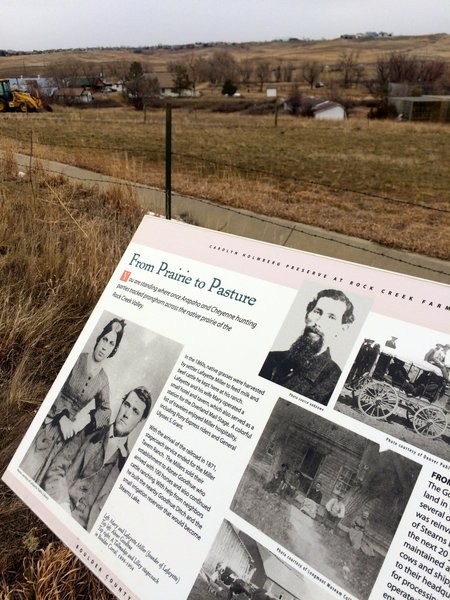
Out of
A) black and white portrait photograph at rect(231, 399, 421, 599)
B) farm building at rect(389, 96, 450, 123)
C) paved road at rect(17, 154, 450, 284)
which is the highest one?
black and white portrait photograph at rect(231, 399, 421, 599)

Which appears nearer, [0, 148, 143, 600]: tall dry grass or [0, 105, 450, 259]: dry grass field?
[0, 148, 143, 600]: tall dry grass

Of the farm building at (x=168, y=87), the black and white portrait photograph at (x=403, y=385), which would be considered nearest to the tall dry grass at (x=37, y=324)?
the black and white portrait photograph at (x=403, y=385)

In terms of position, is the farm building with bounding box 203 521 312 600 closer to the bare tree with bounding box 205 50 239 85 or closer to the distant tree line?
the distant tree line

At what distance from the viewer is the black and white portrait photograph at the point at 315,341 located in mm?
1418

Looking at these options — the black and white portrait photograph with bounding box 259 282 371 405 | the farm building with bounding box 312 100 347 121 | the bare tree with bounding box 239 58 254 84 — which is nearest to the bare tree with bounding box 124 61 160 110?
the farm building with bounding box 312 100 347 121

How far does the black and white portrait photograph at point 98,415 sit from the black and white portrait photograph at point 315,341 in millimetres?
404

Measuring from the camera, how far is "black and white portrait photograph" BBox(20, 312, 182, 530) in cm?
170

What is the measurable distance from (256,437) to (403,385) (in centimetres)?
42

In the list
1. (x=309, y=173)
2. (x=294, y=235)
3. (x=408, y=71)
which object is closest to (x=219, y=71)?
(x=408, y=71)

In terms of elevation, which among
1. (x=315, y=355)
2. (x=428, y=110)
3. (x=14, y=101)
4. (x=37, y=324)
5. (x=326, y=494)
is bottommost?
(x=14, y=101)

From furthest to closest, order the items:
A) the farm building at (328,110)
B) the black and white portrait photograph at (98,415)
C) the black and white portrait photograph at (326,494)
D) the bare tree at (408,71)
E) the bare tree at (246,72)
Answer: the bare tree at (246,72)
the bare tree at (408,71)
the farm building at (328,110)
the black and white portrait photograph at (98,415)
the black and white portrait photograph at (326,494)

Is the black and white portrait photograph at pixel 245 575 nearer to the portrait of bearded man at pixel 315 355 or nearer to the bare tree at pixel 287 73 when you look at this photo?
the portrait of bearded man at pixel 315 355

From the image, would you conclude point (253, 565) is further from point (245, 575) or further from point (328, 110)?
point (328, 110)

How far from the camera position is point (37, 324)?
3.07 metres
